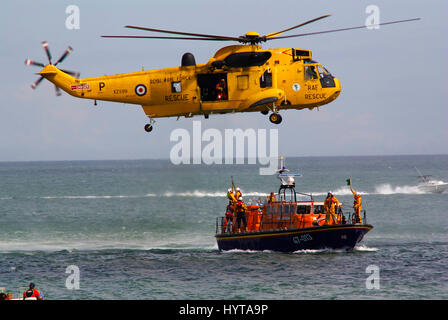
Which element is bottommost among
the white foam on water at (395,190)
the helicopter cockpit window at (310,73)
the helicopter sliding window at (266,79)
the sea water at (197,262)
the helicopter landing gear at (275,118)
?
the sea water at (197,262)

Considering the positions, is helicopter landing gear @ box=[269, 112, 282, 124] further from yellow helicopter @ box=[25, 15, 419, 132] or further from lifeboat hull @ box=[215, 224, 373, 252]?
lifeboat hull @ box=[215, 224, 373, 252]

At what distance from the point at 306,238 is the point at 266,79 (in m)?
12.0

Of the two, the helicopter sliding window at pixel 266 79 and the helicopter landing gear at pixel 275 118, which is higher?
the helicopter sliding window at pixel 266 79

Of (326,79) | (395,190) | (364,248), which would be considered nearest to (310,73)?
(326,79)

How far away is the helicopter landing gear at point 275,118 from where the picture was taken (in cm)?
2712

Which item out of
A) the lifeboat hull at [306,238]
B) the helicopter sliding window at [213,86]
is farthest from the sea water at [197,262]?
the helicopter sliding window at [213,86]

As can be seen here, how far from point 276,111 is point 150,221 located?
39409mm

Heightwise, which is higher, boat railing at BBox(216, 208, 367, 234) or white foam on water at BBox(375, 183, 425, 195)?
white foam on water at BBox(375, 183, 425, 195)

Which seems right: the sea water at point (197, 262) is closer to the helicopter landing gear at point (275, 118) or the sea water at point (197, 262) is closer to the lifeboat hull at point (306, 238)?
the lifeboat hull at point (306, 238)

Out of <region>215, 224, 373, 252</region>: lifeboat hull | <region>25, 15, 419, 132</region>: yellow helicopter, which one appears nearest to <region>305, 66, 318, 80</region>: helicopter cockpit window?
<region>25, 15, 419, 132</region>: yellow helicopter

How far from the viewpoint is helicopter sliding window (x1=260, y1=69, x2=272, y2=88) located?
91.4 feet

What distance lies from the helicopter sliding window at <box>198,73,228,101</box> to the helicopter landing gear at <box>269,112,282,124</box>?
201cm

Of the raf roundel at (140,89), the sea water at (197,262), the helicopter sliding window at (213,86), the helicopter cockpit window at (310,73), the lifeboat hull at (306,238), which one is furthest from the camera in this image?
the lifeboat hull at (306,238)
